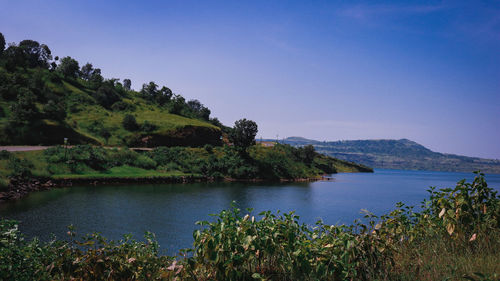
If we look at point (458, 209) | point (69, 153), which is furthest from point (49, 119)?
point (458, 209)

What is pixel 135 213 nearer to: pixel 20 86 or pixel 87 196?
pixel 87 196

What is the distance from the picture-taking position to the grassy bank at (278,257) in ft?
14.3

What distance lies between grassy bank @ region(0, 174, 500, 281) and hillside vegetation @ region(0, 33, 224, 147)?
179ft

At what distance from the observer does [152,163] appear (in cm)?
5291

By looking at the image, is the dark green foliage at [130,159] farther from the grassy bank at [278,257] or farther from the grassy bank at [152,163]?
the grassy bank at [278,257]

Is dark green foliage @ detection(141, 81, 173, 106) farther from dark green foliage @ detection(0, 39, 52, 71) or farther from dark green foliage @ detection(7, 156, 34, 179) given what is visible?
dark green foliage @ detection(7, 156, 34, 179)

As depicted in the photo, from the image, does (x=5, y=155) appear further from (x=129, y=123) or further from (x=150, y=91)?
(x=150, y=91)

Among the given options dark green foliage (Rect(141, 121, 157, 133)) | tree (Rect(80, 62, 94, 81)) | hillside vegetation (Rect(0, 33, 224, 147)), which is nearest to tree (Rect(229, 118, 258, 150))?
hillside vegetation (Rect(0, 33, 224, 147))

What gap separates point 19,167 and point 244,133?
42.3 metres

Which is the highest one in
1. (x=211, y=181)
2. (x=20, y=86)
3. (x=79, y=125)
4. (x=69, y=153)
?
(x=20, y=86)

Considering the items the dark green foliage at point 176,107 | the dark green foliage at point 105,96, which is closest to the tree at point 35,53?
the dark green foliage at point 105,96

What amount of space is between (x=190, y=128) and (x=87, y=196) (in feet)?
150

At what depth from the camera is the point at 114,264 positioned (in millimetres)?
5055

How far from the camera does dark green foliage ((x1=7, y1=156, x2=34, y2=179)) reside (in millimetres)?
32950
